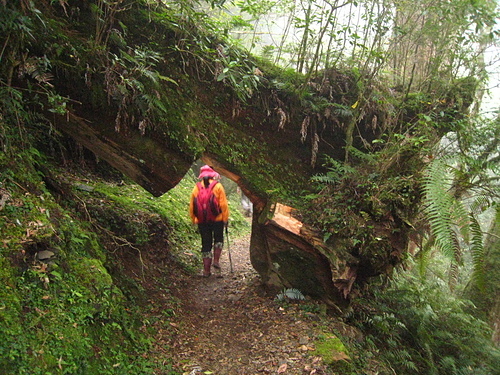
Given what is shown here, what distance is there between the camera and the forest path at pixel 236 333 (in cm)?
411

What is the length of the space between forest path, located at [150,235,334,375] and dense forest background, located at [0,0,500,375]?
17.2 inches

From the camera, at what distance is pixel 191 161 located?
535cm

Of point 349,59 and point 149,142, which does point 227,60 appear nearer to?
point 149,142

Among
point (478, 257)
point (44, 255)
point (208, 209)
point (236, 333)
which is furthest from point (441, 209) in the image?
point (44, 255)

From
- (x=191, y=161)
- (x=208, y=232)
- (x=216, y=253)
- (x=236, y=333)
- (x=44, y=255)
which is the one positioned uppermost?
(x=191, y=161)

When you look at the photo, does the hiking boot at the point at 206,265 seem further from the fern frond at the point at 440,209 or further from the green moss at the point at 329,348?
the fern frond at the point at 440,209

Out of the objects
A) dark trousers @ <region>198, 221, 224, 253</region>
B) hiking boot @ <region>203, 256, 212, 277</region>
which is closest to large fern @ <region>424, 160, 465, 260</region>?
dark trousers @ <region>198, 221, 224, 253</region>

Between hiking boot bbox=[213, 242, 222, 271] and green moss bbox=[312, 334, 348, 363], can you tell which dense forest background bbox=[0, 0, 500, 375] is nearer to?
green moss bbox=[312, 334, 348, 363]

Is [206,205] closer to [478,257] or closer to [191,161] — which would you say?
[191,161]

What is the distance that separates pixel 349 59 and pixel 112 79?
475 centimetres

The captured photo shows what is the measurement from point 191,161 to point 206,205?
6.76 ft

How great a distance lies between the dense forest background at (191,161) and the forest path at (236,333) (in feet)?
1.43

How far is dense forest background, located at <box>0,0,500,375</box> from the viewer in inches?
128

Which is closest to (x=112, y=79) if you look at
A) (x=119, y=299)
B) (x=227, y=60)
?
(x=227, y=60)
